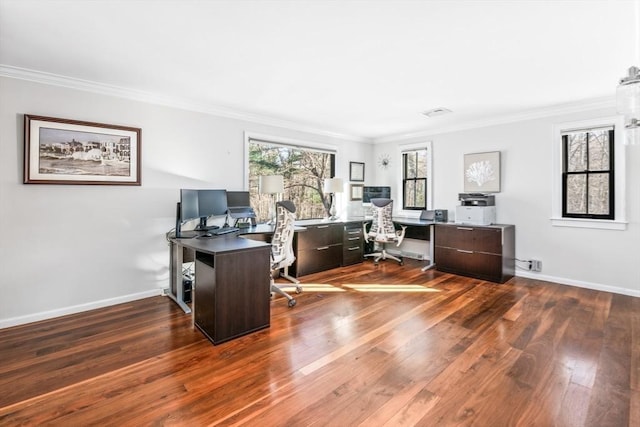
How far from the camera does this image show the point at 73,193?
10.5 ft

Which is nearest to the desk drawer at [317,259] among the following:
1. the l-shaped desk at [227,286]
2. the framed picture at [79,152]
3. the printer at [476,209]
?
the l-shaped desk at [227,286]

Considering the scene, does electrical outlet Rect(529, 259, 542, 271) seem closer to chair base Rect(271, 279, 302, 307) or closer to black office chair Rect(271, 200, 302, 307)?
chair base Rect(271, 279, 302, 307)

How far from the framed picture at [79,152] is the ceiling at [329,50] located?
1.45 feet

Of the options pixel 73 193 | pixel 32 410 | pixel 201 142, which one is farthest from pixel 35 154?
pixel 32 410

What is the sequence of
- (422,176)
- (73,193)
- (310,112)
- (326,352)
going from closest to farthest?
(326,352) → (73,193) → (310,112) → (422,176)

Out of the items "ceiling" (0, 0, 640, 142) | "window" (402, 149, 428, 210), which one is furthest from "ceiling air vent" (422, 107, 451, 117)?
"window" (402, 149, 428, 210)

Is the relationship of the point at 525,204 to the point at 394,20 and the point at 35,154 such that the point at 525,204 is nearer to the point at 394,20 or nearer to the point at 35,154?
the point at 394,20

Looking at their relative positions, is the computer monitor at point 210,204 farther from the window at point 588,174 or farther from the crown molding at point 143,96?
the window at point 588,174

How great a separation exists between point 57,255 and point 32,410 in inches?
71.8

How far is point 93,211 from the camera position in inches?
130

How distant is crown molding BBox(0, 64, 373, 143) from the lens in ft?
9.64

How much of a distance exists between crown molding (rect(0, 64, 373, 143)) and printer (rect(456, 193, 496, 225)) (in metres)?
2.75

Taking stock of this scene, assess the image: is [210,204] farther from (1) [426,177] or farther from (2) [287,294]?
(1) [426,177]

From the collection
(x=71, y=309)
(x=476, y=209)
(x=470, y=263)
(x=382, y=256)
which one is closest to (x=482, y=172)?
(x=476, y=209)
